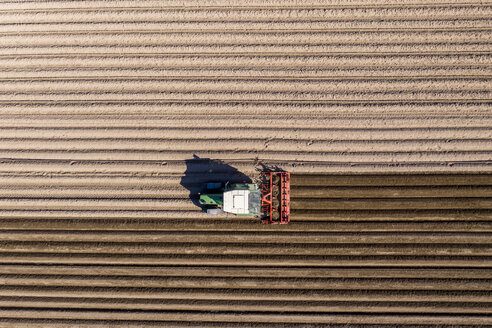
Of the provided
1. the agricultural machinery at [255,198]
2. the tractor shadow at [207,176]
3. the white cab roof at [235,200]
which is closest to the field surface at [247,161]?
the tractor shadow at [207,176]

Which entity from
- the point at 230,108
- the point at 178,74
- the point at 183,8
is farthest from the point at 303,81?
the point at 183,8

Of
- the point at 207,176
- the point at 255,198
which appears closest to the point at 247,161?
the point at 255,198

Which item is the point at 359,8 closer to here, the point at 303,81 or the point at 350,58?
the point at 350,58

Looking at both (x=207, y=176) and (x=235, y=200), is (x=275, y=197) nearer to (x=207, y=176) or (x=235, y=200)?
(x=235, y=200)

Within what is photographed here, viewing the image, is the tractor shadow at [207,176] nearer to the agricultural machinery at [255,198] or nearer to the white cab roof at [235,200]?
the agricultural machinery at [255,198]

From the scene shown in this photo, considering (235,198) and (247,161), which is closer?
(235,198)
